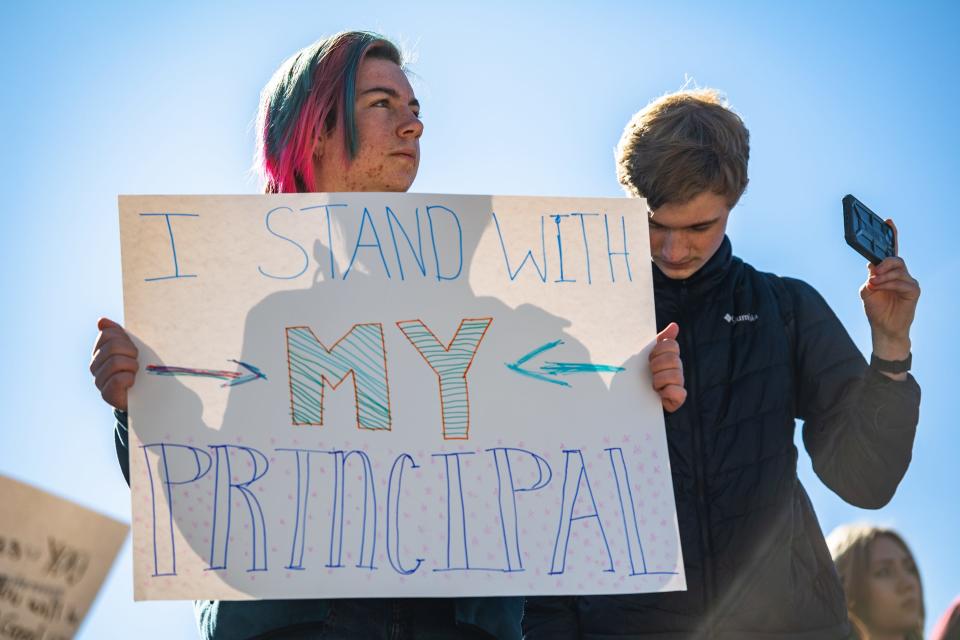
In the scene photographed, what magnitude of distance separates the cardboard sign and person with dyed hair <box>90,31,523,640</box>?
0.56m

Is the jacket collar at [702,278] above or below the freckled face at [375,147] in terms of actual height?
below

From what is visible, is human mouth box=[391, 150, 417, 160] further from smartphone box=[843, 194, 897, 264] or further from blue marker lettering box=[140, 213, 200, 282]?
smartphone box=[843, 194, 897, 264]

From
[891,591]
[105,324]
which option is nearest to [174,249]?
[105,324]

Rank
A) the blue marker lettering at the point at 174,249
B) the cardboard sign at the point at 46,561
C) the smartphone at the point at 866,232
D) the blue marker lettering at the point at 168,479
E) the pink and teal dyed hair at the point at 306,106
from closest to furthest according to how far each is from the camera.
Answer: the cardboard sign at the point at 46,561, the blue marker lettering at the point at 168,479, the blue marker lettering at the point at 174,249, the smartphone at the point at 866,232, the pink and teal dyed hair at the point at 306,106

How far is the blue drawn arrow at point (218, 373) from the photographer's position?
7.98 feet

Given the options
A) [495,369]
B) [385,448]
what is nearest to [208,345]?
[385,448]

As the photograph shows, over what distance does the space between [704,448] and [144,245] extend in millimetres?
1310

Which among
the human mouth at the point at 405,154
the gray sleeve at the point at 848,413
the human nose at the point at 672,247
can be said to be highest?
the human mouth at the point at 405,154

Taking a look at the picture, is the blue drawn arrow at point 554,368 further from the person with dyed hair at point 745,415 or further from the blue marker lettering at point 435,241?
the blue marker lettering at point 435,241

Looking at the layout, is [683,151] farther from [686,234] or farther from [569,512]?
[569,512]

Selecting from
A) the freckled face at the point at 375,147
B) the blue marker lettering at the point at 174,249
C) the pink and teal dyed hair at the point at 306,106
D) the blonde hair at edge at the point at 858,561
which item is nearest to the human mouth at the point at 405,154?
the freckled face at the point at 375,147

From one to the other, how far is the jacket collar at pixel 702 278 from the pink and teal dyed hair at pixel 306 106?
811 mm

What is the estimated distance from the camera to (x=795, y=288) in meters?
2.98

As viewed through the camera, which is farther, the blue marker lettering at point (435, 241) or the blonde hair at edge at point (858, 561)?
the blonde hair at edge at point (858, 561)
